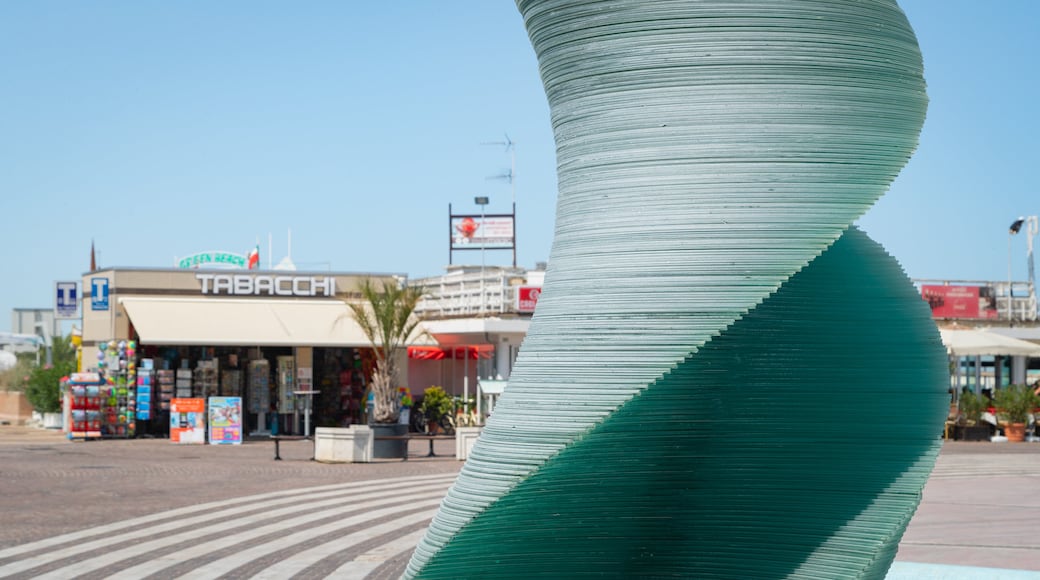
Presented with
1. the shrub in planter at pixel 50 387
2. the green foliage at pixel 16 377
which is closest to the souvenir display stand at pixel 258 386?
the shrub in planter at pixel 50 387

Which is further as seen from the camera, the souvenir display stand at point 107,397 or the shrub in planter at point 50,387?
the shrub in planter at point 50,387

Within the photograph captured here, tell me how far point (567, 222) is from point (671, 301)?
2.76ft

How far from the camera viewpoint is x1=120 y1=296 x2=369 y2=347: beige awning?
31080 mm

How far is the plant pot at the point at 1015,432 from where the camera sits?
102 feet

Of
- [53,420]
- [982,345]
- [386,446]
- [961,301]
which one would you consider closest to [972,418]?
[982,345]

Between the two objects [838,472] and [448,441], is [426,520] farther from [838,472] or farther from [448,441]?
[448,441]

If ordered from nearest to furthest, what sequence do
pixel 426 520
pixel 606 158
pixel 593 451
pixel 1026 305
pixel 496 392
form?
pixel 593 451, pixel 606 158, pixel 426 520, pixel 496 392, pixel 1026 305

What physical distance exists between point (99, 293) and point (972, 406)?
2215cm

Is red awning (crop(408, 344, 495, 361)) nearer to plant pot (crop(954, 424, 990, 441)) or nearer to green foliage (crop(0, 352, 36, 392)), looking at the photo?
plant pot (crop(954, 424, 990, 441))

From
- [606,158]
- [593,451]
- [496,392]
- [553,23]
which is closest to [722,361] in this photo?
[593,451]

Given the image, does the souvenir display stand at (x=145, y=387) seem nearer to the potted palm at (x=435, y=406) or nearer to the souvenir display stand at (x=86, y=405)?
the souvenir display stand at (x=86, y=405)

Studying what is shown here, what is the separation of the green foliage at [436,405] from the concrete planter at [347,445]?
9.15m

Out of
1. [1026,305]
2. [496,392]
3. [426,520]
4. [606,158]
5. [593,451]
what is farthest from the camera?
[1026,305]

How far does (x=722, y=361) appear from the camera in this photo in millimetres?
6332
